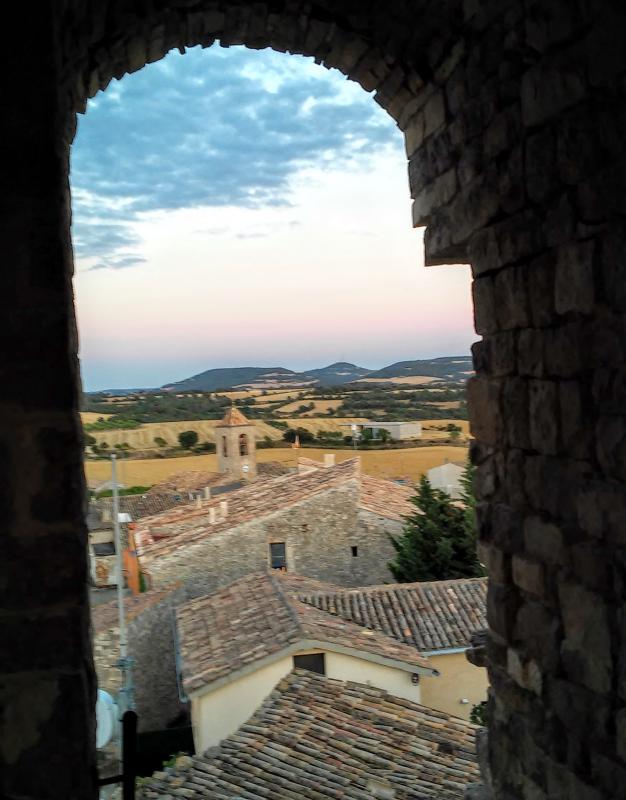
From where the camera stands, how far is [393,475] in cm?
3067

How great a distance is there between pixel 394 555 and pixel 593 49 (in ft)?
53.5

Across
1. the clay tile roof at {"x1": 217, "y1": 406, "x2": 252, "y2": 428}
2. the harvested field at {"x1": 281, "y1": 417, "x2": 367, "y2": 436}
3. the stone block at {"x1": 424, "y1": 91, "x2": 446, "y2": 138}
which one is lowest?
the harvested field at {"x1": 281, "y1": 417, "x2": 367, "y2": 436}

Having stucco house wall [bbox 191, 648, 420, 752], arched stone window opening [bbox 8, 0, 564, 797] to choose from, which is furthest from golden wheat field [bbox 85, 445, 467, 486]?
arched stone window opening [bbox 8, 0, 564, 797]

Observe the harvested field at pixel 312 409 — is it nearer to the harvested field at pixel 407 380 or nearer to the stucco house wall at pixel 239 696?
the harvested field at pixel 407 380

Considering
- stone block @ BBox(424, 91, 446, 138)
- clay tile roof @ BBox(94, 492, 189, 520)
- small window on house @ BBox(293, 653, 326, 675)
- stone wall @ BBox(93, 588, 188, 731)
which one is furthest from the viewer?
clay tile roof @ BBox(94, 492, 189, 520)

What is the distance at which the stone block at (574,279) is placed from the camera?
2215mm

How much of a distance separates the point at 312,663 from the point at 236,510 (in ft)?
27.9

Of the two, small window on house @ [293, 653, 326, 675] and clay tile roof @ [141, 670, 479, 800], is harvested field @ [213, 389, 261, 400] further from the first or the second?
clay tile roof @ [141, 670, 479, 800]

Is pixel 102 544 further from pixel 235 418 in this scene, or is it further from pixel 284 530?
pixel 235 418

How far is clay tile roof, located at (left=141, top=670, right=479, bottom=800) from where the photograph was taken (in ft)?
21.5

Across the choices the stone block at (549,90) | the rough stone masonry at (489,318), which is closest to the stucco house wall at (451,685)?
the rough stone masonry at (489,318)

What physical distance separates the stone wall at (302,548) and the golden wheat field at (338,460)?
11.3 metres

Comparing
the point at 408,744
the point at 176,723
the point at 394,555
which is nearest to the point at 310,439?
the point at 394,555

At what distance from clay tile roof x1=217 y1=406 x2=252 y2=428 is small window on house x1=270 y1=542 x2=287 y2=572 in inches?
514
